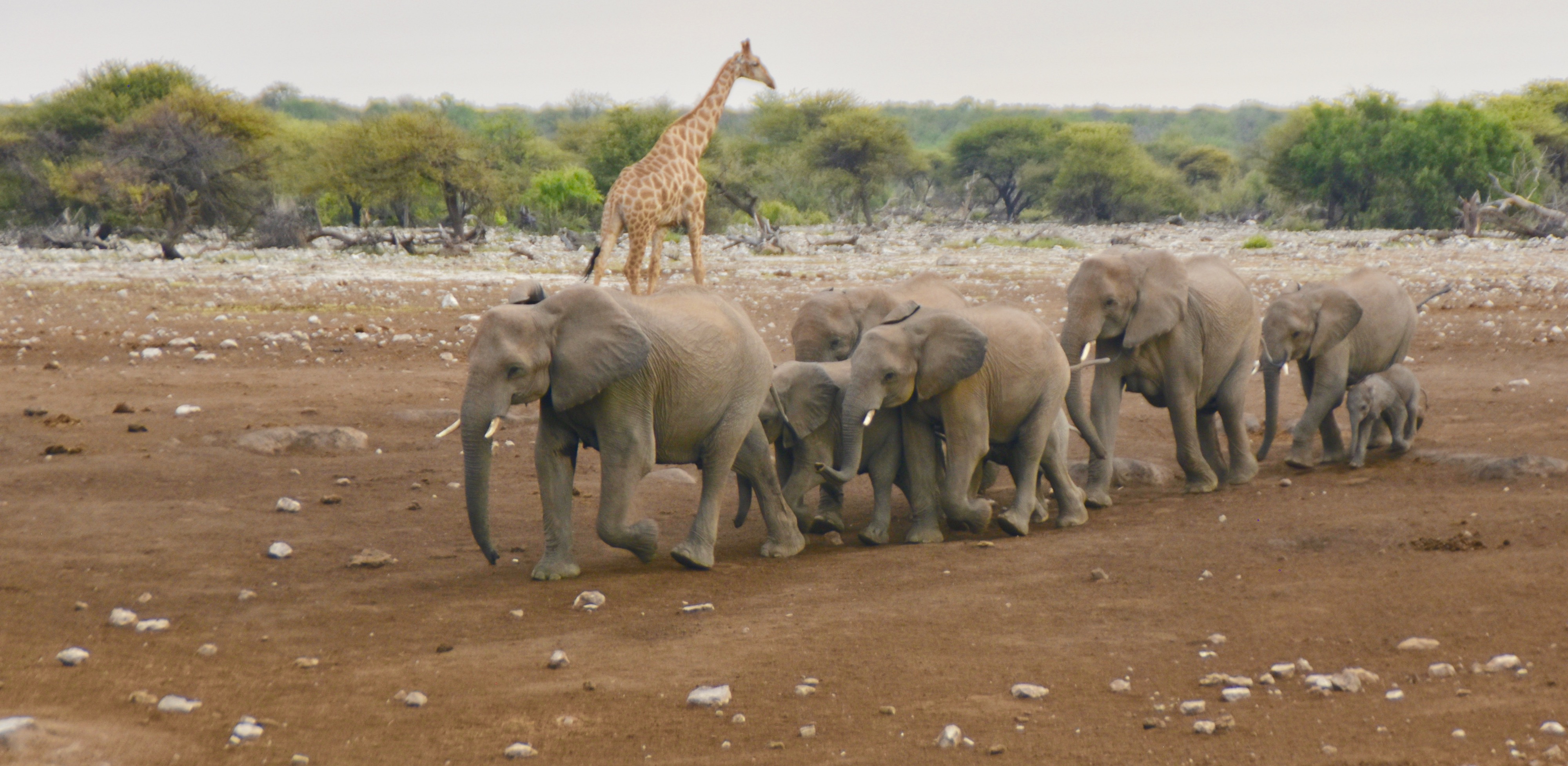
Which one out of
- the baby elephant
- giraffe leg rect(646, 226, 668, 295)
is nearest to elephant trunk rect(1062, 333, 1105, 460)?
the baby elephant

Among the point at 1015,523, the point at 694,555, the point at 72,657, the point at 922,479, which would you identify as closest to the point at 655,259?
the point at 922,479

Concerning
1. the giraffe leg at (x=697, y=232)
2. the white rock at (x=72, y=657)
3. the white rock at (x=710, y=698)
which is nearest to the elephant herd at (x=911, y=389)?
the white rock at (x=72, y=657)

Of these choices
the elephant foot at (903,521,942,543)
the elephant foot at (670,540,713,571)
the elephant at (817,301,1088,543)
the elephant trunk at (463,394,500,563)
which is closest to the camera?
the elephant trunk at (463,394,500,563)

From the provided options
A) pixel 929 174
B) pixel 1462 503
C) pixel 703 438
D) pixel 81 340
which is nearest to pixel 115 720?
pixel 703 438

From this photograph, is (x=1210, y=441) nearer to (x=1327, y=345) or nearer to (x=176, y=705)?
(x=1327, y=345)

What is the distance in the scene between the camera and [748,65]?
55.9 ft

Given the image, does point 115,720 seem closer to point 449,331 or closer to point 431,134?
point 449,331

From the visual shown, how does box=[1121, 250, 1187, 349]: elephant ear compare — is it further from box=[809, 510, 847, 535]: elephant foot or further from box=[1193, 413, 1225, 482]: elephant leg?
box=[809, 510, 847, 535]: elephant foot

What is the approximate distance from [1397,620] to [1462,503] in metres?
2.52

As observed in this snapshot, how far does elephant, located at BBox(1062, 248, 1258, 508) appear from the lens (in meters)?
8.60

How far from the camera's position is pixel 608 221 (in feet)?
52.0

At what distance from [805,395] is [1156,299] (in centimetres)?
243

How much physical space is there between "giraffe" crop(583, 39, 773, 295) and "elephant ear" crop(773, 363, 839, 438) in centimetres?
745

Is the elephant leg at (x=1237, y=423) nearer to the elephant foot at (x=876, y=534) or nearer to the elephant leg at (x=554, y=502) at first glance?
the elephant foot at (x=876, y=534)
